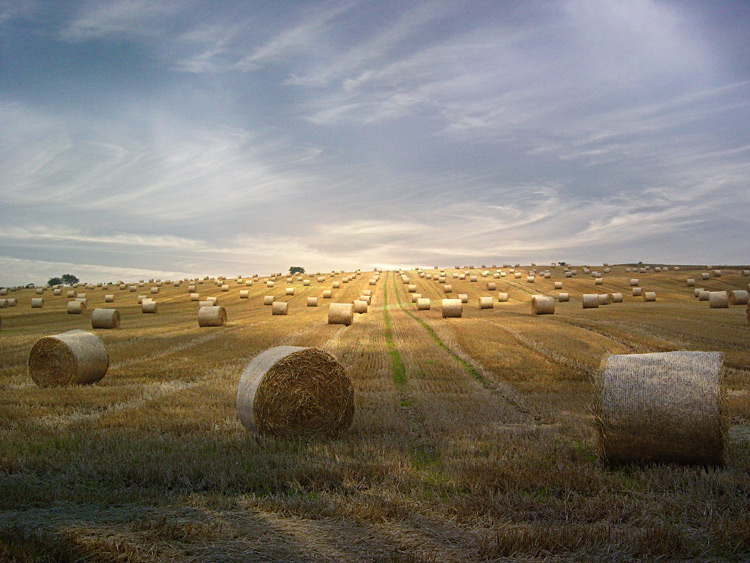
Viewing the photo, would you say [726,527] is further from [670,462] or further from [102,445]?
[102,445]

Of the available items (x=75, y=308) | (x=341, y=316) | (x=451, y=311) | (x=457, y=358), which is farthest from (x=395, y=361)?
(x=75, y=308)

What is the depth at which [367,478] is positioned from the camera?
6777mm

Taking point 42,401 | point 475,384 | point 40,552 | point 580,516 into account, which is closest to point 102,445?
point 40,552

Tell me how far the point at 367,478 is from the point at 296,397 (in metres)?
2.83

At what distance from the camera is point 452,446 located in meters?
8.02

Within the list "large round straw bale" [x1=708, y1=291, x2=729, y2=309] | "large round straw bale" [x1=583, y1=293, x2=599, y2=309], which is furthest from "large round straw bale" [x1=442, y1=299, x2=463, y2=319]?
"large round straw bale" [x1=708, y1=291, x2=729, y2=309]

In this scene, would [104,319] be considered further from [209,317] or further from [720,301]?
[720,301]

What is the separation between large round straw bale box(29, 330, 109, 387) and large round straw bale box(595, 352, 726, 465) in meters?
11.7

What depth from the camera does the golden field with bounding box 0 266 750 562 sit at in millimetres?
5098

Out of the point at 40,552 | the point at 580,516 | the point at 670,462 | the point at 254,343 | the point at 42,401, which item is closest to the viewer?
the point at 40,552

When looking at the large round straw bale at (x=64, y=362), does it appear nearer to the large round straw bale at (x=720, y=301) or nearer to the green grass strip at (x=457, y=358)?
the green grass strip at (x=457, y=358)

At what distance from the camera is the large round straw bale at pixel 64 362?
13742mm

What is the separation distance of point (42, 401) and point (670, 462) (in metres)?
11.2

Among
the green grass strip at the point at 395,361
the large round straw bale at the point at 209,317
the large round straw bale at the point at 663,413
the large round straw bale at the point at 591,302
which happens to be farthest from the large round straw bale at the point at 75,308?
the large round straw bale at the point at 663,413
